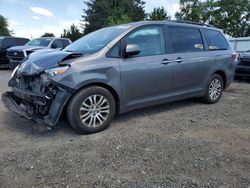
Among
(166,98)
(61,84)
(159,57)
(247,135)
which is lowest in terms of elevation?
(247,135)

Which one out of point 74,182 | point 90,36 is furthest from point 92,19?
point 74,182

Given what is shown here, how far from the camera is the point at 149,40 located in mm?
4781

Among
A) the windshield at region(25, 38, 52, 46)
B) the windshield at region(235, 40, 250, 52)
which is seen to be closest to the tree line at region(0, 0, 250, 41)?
the windshield at region(235, 40, 250, 52)

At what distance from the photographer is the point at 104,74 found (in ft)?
13.7

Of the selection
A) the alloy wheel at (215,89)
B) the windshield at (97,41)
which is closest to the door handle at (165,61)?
the windshield at (97,41)

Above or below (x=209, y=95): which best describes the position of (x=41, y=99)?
above

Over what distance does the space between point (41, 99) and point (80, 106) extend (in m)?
0.58

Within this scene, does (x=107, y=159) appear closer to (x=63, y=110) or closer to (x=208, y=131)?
(x=63, y=110)

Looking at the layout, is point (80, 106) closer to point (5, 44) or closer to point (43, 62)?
point (43, 62)

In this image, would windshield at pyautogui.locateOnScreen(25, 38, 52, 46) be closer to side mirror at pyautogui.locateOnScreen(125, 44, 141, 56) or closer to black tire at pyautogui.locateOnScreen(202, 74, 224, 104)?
black tire at pyautogui.locateOnScreen(202, 74, 224, 104)

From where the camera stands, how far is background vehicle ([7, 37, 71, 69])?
1088cm

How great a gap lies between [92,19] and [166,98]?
45.0 m

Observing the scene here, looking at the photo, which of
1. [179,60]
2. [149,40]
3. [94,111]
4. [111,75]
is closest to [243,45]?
[179,60]

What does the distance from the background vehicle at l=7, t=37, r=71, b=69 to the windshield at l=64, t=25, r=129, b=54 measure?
5884 millimetres
